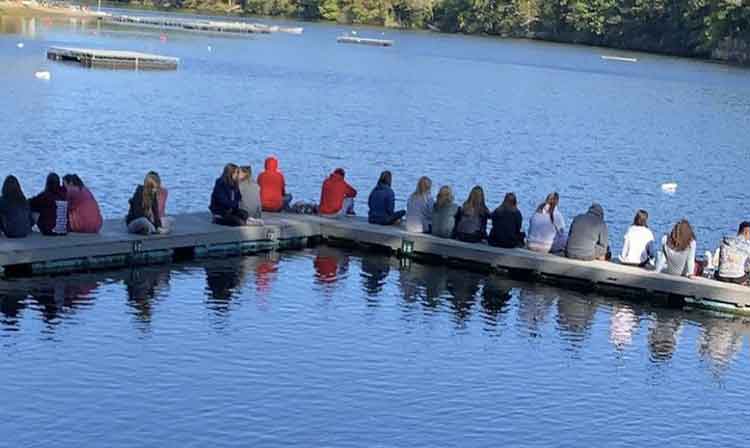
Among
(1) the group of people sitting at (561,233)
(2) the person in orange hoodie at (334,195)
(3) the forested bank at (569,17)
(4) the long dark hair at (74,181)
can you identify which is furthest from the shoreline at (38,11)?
(4) the long dark hair at (74,181)

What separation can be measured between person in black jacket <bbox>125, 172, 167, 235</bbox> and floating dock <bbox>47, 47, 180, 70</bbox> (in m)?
61.4

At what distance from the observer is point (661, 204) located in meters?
→ 42.8

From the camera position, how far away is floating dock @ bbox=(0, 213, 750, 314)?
72.8ft

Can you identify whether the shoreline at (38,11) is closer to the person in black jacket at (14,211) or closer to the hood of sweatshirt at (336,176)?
the hood of sweatshirt at (336,176)

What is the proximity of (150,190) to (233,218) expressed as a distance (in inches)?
85.1

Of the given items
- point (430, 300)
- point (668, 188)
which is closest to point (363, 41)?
point (668, 188)

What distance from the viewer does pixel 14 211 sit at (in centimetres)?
2197

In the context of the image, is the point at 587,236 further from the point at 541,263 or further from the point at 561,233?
the point at 541,263

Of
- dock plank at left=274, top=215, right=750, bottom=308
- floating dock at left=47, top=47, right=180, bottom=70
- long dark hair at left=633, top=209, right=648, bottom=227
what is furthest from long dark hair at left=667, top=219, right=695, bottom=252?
floating dock at left=47, top=47, right=180, bottom=70

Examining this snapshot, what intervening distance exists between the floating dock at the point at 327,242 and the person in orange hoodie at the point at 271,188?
1.36 feet

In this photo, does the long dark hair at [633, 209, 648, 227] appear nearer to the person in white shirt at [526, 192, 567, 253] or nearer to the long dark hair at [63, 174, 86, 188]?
the person in white shirt at [526, 192, 567, 253]

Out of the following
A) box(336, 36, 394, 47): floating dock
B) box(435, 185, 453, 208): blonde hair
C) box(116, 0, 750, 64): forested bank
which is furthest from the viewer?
box(116, 0, 750, 64): forested bank

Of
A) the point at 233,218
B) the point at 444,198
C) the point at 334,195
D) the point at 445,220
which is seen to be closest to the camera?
the point at 233,218

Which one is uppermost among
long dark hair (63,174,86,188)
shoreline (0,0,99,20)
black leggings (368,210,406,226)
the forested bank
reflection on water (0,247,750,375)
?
the forested bank
